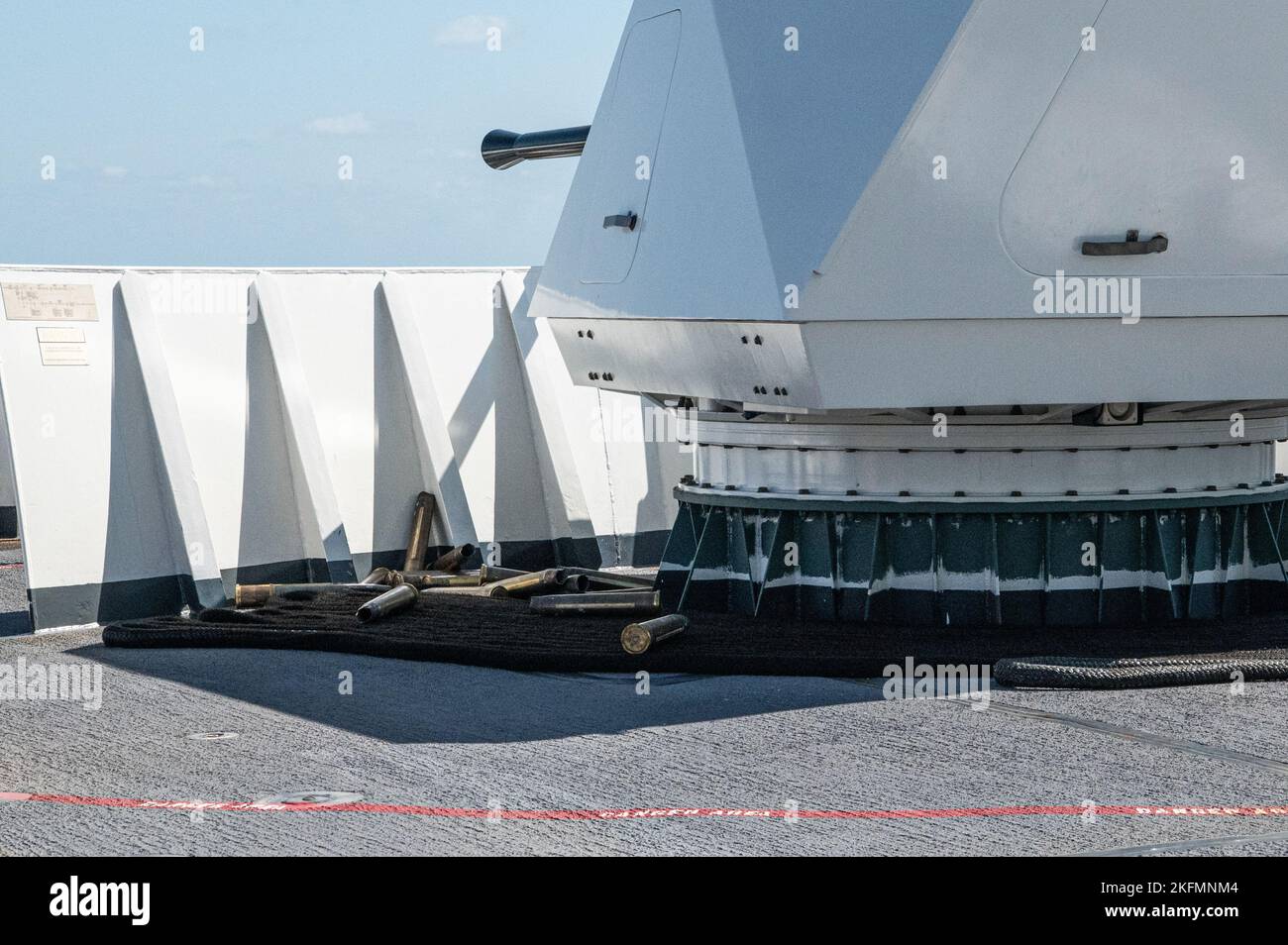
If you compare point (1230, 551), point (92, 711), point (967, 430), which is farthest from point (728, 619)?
point (92, 711)

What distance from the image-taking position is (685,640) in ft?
24.5

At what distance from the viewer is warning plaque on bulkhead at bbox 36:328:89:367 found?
9078 millimetres

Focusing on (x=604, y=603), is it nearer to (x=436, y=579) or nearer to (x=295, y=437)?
(x=436, y=579)

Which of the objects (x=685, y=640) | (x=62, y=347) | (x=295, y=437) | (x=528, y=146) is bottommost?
(x=685, y=640)

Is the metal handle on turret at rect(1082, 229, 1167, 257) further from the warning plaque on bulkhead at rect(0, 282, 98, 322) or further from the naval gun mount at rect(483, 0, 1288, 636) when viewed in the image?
the warning plaque on bulkhead at rect(0, 282, 98, 322)

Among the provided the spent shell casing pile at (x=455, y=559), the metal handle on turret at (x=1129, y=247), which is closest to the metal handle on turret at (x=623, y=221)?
the metal handle on turret at (x=1129, y=247)

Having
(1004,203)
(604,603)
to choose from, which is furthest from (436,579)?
(1004,203)

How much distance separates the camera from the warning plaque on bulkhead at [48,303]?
354 inches

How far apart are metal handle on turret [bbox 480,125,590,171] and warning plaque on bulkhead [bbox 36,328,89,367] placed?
2.72 metres

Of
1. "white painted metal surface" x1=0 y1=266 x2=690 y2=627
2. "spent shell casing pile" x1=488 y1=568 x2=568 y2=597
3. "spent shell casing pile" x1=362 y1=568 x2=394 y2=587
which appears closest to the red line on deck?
"spent shell casing pile" x1=488 y1=568 x2=568 y2=597

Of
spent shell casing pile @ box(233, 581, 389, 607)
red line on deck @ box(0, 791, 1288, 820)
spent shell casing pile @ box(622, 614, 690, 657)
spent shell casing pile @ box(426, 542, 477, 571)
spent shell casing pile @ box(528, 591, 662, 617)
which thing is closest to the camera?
Answer: red line on deck @ box(0, 791, 1288, 820)

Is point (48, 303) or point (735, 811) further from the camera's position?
point (48, 303)

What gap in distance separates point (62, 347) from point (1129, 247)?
5.77 m

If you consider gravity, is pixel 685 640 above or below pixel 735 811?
above
